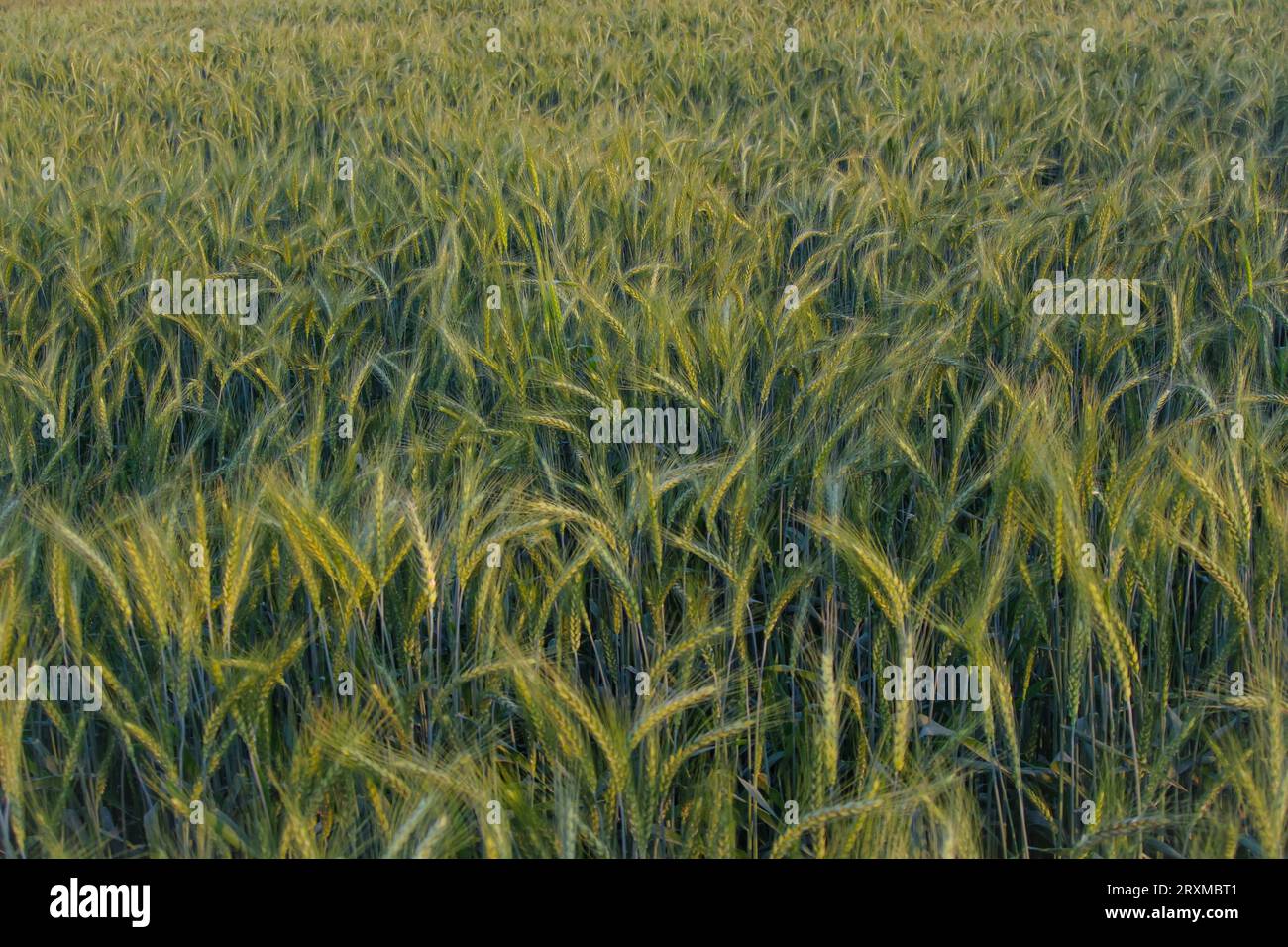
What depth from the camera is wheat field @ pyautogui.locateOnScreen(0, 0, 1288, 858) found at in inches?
50.5

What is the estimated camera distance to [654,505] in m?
1.54

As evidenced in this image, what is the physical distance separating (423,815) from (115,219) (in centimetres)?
287

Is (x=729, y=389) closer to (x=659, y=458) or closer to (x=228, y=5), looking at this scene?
(x=659, y=458)

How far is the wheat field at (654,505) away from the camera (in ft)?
4.21

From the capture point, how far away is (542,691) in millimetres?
1244

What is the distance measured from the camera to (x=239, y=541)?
1.42 metres

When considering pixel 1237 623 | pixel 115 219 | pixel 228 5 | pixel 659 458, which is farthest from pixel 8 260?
pixel 228 5

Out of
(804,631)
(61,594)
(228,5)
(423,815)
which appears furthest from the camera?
(228,5)

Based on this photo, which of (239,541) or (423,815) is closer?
(423,815)

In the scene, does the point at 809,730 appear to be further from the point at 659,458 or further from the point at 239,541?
the point at 239,541

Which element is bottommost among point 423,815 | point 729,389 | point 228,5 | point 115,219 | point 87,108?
point 423,815

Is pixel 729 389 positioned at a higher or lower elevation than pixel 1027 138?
lower

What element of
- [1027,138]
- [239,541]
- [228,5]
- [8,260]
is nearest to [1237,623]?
[239,541]

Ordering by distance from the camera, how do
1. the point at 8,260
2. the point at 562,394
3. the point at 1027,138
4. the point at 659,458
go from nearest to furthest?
1. the point at 659,458
2. the point at 562,394
3. the point at 8,260
4. the point at 1027,138
